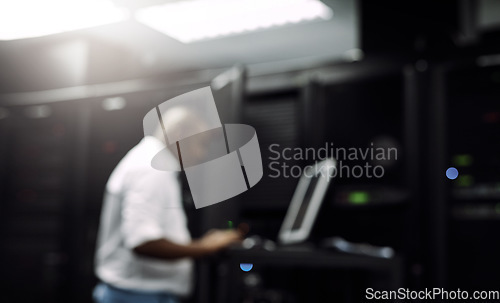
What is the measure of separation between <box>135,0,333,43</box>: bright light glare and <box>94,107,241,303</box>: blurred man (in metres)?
1.19

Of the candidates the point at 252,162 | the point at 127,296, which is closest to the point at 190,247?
the point at 127,296

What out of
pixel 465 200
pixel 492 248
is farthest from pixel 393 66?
pixel 492 248

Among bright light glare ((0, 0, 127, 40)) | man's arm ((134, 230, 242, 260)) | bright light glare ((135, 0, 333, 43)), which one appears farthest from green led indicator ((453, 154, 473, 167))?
bright light glare ((0, 0, 127, 40))

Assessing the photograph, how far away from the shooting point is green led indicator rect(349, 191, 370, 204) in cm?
183

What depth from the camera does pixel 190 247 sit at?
1478 millimetres

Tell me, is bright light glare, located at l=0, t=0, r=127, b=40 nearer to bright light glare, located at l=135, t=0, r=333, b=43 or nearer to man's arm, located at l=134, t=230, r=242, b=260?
bright light glare, located at l=135, t=0, r=333, b=43

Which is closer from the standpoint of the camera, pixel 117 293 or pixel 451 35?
pixel 117 293

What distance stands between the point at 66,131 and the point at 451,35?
1595 mm

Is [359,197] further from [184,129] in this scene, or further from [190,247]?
[184,129]

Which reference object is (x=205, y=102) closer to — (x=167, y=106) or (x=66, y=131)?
(x=167, y=106)

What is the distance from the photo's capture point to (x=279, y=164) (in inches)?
59.8

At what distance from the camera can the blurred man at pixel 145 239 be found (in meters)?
1.46

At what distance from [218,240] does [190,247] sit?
0.08 m

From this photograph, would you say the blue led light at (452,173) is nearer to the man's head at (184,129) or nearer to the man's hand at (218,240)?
the man's hand at (218,240)
